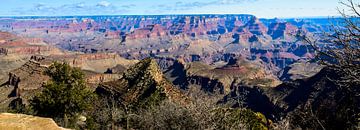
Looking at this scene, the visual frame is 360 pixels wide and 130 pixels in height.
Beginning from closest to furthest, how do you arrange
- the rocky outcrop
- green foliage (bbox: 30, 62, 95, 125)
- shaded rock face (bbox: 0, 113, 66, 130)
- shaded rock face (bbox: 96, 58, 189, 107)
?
shaded rock face (bbox: 0, 113, 66, 130) < green foliage (bbox: 30, 62, 95, 125) < shaded rock face (bbox: 96, 58, 189, 107) < the rocky outcrop

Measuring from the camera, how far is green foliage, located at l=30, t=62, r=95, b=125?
208ft

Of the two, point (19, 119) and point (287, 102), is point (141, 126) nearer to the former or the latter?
point (19, 119)

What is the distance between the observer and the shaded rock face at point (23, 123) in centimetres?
2688

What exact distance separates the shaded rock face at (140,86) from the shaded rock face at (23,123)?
5310 centimetres

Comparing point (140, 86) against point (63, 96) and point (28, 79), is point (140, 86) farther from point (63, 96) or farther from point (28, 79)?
point (28, 79)

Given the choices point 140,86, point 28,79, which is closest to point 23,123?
point 140,86

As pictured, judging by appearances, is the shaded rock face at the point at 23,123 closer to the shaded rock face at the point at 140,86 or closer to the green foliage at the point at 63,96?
the green foliage at the point at 63,96

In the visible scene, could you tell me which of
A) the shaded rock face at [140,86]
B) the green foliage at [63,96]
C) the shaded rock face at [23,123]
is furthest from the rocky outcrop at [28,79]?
the shaded rock face at [23,123]

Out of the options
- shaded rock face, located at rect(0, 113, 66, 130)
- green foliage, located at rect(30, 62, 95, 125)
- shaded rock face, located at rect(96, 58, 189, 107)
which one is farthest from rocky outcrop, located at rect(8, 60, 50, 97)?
shaded rock face, located at rect(0, 113, 66, 130)

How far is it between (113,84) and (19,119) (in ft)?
241

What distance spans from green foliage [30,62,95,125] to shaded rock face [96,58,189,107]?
1790cm

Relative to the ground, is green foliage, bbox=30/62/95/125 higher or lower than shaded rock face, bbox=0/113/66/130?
lower

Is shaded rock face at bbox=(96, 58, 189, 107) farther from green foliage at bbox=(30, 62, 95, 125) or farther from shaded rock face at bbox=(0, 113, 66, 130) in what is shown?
shaded rock face at bbox=(0, 113, 66, 130)

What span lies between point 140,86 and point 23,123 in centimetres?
6598
